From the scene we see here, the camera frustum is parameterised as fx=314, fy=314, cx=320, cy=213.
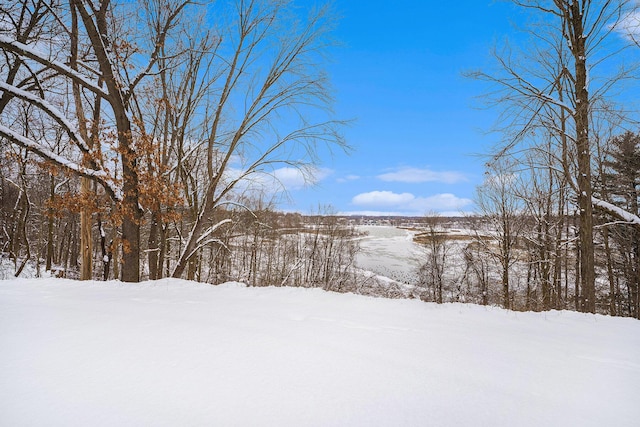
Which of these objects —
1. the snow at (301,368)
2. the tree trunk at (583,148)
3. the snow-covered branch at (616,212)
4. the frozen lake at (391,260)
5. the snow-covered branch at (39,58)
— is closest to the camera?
the snow at (301,368)

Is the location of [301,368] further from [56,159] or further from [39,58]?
[39,58]

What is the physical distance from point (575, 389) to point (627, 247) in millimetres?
21284

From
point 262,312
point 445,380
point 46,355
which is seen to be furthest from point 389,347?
point 46,355

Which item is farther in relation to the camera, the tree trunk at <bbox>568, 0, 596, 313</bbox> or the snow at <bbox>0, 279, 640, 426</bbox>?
the tree trunk at <bbox>568, 0, 596, 313</bbox>

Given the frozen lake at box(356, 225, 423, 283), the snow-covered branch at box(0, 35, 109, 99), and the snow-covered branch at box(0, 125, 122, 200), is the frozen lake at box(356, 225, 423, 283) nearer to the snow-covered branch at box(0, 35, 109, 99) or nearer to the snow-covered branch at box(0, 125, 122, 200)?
the snow-covered branch at box(0, 125, 122, 200)

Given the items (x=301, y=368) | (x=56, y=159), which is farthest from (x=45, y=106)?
(x=301, y=368)

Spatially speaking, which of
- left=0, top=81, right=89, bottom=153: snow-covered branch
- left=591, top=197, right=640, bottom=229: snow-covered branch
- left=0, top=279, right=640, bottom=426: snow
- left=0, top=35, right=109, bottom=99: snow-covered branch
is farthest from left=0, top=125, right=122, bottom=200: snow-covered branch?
left=591, top=197, right=640, bottom=229: snow-covered branch

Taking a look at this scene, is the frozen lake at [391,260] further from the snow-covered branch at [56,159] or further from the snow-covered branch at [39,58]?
the snow-covered branch at [39,58]

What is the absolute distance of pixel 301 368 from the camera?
2.18 m

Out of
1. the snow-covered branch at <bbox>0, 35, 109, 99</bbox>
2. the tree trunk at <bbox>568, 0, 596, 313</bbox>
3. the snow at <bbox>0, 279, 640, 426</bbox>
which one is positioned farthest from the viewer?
the tree trunk at <bbox>568, 0, 596, 313</bbox>

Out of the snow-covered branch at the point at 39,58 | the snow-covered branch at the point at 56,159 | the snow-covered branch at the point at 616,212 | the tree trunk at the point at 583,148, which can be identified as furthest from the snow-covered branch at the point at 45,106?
the snow-covered branch at the point at 616,212

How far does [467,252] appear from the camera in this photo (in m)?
24.2

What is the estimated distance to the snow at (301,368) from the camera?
1.68m

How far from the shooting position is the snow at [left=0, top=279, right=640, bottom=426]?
1.68 metres
